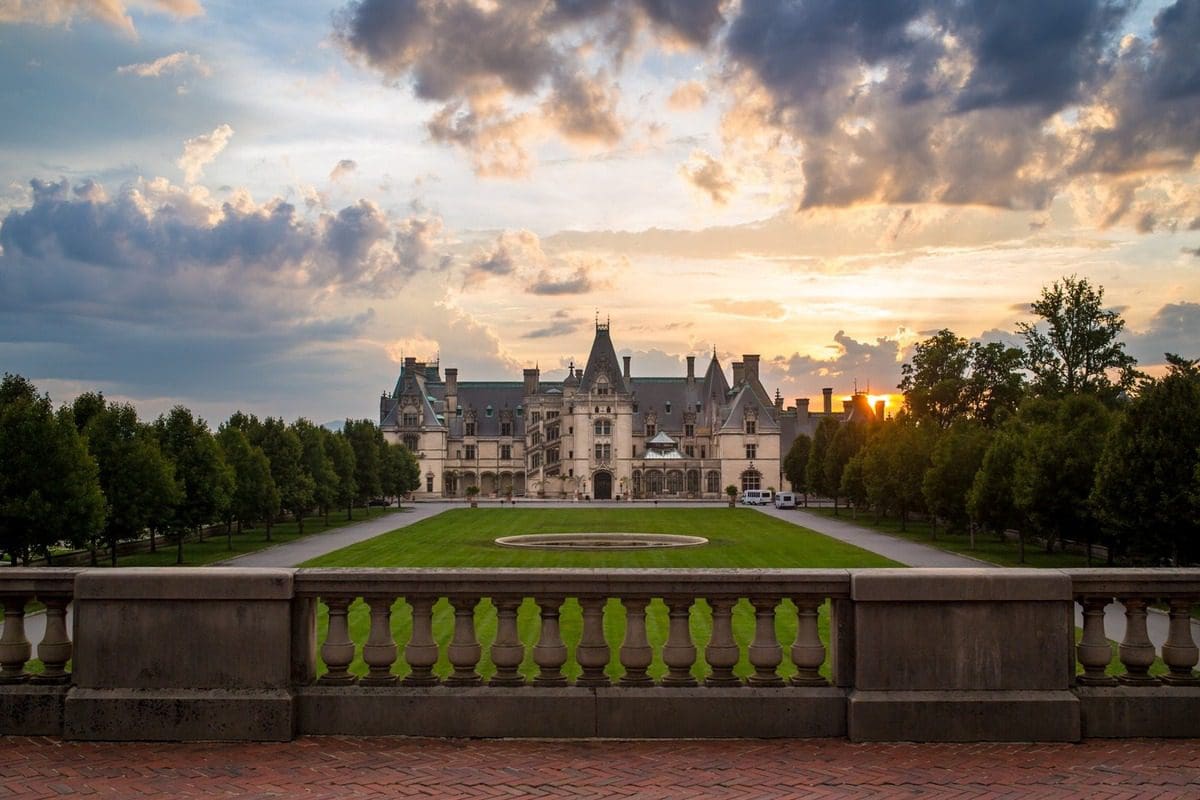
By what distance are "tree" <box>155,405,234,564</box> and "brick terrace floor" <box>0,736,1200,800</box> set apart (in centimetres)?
3850

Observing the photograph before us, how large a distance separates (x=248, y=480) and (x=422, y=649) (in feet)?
154

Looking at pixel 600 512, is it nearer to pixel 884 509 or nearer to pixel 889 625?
pixel 884 509

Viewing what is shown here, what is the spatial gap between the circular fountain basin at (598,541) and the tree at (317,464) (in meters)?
15.5

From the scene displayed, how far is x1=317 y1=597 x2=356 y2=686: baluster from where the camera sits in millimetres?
9219

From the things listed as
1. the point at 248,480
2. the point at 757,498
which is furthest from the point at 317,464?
the point at 757,498

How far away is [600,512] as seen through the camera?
8956cm

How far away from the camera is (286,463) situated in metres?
61.6

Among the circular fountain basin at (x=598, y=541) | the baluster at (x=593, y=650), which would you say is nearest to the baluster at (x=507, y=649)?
the baluster at (x=593, y=650)

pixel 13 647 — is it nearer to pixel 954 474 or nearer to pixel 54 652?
pixel 54 652

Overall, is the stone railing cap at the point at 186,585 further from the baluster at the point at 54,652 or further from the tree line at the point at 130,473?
the tree line at the point at 130,473

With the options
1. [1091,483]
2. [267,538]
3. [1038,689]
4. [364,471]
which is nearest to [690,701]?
[1038,689]

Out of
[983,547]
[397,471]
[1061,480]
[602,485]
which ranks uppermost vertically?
[1061,480]

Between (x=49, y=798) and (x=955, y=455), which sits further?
(x=955, y=455)

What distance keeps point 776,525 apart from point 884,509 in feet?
20.9
